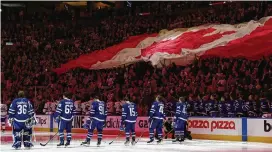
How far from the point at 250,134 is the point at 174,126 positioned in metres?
2.94

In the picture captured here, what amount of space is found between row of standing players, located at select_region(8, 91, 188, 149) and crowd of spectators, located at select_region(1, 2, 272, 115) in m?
3.58

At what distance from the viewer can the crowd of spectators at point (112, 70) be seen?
2392cm

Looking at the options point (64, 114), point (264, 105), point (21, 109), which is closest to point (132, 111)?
point (64, 114)

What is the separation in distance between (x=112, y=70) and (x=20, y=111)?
13.9 metres

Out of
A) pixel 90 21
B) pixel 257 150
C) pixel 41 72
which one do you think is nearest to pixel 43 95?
pixel 41 72

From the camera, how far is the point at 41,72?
3381 cm

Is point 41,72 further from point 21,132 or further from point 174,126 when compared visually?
point 21,132

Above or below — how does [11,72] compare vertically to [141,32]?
below

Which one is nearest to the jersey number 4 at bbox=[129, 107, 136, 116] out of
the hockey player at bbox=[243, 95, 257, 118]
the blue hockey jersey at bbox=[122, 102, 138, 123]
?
the blue hockey jersey at bbox=[122, 102, 138, 123]

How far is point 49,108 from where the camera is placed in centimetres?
2911

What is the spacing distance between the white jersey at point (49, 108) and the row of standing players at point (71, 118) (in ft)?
30.7

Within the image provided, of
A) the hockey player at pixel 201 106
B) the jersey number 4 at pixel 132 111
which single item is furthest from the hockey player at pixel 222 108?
the jersey number 4 at pixel 132 111

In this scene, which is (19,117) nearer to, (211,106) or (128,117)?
(128,117)

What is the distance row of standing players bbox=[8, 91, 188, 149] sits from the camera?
56.7ft
